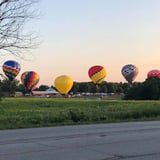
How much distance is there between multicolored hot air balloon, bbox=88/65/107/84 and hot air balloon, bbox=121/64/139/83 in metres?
5.18

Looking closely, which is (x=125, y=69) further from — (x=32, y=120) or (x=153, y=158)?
(x=153, y=158)

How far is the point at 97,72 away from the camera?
11062 centimetres

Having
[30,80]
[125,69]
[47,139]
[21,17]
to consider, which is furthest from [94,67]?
[47,139]

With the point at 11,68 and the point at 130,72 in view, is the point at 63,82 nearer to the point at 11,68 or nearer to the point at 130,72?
the point at 130,72

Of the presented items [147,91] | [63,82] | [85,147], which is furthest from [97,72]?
[85,147]

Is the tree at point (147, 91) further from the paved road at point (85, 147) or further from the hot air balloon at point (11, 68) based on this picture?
the paved road at point (85, 147)

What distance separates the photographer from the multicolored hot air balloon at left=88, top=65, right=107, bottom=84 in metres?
110

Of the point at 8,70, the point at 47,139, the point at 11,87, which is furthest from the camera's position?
the point at 11,87

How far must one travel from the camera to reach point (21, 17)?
72.0 feet

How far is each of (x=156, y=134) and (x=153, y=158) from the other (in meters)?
5.56

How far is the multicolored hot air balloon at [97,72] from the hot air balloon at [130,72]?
5.18 m

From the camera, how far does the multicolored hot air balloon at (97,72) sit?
110m

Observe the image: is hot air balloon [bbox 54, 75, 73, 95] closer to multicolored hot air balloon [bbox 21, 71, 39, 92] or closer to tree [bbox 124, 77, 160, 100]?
multicolored hot air balloon [bbox 21, 71, 39, 92]

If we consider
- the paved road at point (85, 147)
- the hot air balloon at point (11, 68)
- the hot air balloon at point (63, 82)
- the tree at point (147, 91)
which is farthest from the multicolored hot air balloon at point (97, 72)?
the paved road at point (85, 147)
